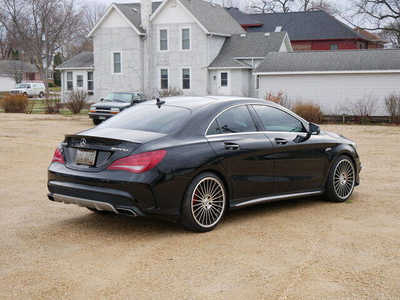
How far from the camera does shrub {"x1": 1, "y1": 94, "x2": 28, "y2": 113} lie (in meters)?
37.8

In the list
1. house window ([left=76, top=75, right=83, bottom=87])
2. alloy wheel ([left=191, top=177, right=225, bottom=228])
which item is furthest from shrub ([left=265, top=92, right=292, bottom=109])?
alloy wheel ([left=191, top=177, right=225, bottom=228])

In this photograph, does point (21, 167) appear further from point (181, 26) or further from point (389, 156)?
point (181, 26)

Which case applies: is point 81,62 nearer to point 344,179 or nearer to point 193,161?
point 344,179

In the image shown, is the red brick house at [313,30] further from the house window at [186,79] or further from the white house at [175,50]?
the house window at [186,79]

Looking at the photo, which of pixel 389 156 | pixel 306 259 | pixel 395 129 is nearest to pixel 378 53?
pixel 395 129

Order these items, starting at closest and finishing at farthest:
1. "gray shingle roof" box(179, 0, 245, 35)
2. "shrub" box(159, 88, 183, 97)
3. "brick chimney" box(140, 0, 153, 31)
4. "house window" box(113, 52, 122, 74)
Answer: "shrub" box(159, 88, 183, 97), "gray shingle roof" box(179, 0, 245, 35), "brick chimney" box(140, 0, 153, 31), "house window" box(113, 52, 122, 74)

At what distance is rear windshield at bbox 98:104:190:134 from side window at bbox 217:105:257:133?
473 mm

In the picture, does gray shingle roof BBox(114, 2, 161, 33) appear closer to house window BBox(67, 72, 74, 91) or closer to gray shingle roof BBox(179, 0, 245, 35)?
gray shingle roof BBox(179, 0, 245, 35)

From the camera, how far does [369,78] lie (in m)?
32.6

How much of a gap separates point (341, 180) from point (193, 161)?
298cm

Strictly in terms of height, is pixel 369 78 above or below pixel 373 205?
above

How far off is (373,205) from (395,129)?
19195 mm

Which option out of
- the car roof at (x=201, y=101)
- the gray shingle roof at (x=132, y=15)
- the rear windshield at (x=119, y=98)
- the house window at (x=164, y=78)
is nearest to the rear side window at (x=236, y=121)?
the car roof at (x=201, y=101)

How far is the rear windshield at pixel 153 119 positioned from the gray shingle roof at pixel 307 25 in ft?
178
